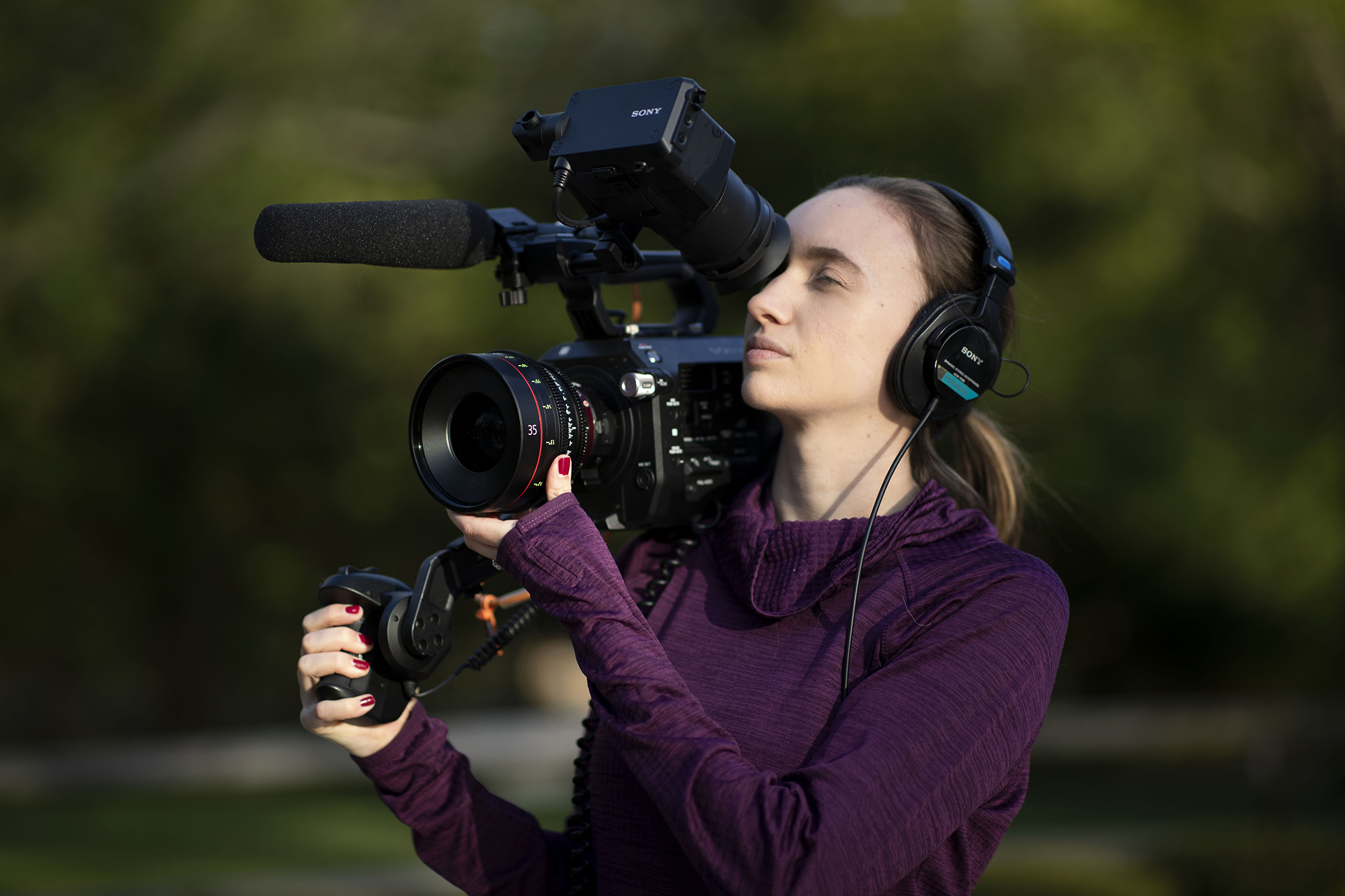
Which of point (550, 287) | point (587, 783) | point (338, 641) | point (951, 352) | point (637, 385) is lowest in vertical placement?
point (587, 783)

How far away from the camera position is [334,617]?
156 centimetres

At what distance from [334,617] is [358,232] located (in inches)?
19.9

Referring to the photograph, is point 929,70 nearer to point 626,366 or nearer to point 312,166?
point 312,166

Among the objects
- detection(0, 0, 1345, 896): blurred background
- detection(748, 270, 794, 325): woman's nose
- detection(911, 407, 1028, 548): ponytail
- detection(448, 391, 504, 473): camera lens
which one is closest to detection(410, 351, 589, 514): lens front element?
detection(448, 391, 504, 473): camera lens

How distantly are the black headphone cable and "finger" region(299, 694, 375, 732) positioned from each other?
2.00 ft

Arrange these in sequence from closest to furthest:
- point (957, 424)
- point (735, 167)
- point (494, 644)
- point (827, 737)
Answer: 1. point (827, 737)
2. point (494, 644)
3. point (957, 424)
4. point (735, 167)

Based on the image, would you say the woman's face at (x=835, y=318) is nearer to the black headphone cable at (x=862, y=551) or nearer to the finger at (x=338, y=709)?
the black headphone cable at (x=862, y=551)

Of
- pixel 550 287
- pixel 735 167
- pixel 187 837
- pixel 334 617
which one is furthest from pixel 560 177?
pixel 187 837

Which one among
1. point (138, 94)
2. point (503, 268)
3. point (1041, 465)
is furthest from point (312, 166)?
point (503, 268)

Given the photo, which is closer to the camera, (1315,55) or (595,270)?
(595,270)

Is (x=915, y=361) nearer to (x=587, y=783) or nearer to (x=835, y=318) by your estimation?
(x=835, y=318)

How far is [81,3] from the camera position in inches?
229

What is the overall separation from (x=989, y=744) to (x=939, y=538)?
30 cm

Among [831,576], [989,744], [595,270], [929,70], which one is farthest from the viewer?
[929,70]
